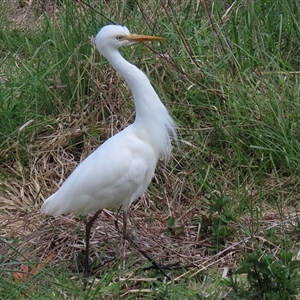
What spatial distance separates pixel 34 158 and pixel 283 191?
1.33 metres

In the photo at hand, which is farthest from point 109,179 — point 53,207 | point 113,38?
point 113,38

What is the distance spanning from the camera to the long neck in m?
3.03

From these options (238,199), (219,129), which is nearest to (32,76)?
(219,129)

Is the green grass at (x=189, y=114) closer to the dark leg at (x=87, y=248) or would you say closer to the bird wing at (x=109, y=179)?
the dark leg at (x=87, y=248)

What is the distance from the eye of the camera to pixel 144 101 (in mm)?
3053

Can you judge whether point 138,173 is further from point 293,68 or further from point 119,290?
point 293,68

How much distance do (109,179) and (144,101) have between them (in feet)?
1.19

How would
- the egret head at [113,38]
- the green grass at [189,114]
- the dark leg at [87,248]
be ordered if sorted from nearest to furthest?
the egret head at [113,38], the dark leg at [87,248], the green grass at [189,114]

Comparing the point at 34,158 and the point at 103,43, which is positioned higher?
the point at 103,43

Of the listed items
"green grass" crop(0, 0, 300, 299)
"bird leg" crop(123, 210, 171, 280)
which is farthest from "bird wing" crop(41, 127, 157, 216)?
"green grass" crop(0, 0, 300, 299)

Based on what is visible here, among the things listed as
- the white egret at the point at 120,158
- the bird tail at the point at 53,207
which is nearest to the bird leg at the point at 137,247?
the white egret at the point at 120,158

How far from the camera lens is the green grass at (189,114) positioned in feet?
11.5

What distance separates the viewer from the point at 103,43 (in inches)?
120

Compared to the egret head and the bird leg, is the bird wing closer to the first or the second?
the bird leg
